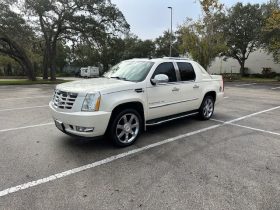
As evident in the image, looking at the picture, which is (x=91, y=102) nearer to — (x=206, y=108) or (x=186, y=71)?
(x=186, y=71)

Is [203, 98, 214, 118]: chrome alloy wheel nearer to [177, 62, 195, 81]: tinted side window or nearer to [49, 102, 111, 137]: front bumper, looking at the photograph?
[177, 62, 195, 81]: tinted side window

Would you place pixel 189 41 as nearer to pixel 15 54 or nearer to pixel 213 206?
pixel 15 54

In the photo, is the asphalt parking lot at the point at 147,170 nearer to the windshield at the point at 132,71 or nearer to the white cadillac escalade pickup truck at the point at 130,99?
the white cadillac escalade pickup truck at the point at 130,99

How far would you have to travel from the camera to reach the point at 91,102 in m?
4.48

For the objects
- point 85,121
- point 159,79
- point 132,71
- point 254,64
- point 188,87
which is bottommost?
point 85,121

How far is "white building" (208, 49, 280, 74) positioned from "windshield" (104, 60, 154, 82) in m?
34.7

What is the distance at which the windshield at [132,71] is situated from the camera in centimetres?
549

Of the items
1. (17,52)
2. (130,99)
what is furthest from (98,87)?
(17,52)

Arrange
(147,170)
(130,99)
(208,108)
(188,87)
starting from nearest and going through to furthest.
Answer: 1. (147,170)
2. (130,99)
3. (188,87)
4. (208,108)

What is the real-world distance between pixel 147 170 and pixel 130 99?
1.50m

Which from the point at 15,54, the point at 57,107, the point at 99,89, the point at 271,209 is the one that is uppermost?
the point at 15,54

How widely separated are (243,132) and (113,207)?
4366 mm

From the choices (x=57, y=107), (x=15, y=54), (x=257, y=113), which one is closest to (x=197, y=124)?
(x=257, y=113)

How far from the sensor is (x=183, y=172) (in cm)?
397
